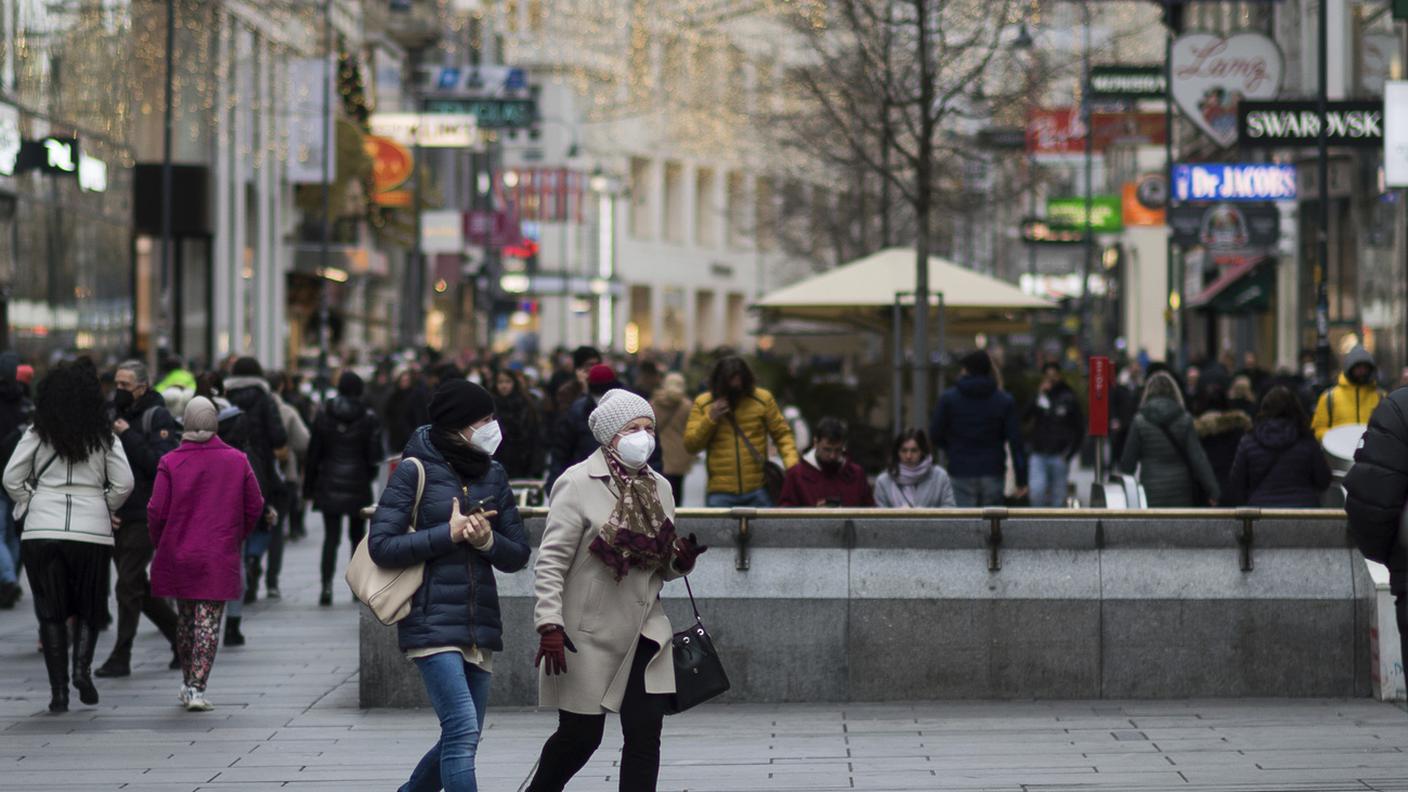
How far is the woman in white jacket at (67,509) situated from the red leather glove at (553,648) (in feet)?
15.9

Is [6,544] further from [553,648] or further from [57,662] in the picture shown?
[553,648]

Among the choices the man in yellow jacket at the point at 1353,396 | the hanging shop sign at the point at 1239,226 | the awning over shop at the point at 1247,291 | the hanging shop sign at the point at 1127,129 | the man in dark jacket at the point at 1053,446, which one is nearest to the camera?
the man in yellow jacket at the point at 1353,396

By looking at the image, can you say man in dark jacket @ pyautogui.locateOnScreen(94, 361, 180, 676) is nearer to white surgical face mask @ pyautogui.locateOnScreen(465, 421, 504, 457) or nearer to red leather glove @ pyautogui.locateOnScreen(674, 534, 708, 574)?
white surgical face mask @ pyautogui.locateOnScreen(465, 421, 504, 457)

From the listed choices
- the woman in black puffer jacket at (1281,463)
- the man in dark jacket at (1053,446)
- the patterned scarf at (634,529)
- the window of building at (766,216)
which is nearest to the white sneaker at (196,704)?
the patterned scarf at (634,529)

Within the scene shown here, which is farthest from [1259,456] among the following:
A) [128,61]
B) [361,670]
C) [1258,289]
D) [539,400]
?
[1258,289]

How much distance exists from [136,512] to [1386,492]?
7.87m

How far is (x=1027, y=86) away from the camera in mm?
25062

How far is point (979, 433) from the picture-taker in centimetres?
1619

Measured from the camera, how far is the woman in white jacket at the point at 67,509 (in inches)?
439

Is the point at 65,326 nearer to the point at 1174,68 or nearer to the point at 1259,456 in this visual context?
the point at 1174,68

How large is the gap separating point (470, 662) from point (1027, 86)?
18.6 m

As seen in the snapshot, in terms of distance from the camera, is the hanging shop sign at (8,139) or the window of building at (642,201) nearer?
the hanging shop sign at (8,139)

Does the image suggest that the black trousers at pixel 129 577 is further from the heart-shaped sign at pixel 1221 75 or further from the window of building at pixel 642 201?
the window of building at pixel 642 201

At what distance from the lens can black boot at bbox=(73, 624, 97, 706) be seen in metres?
11.3
